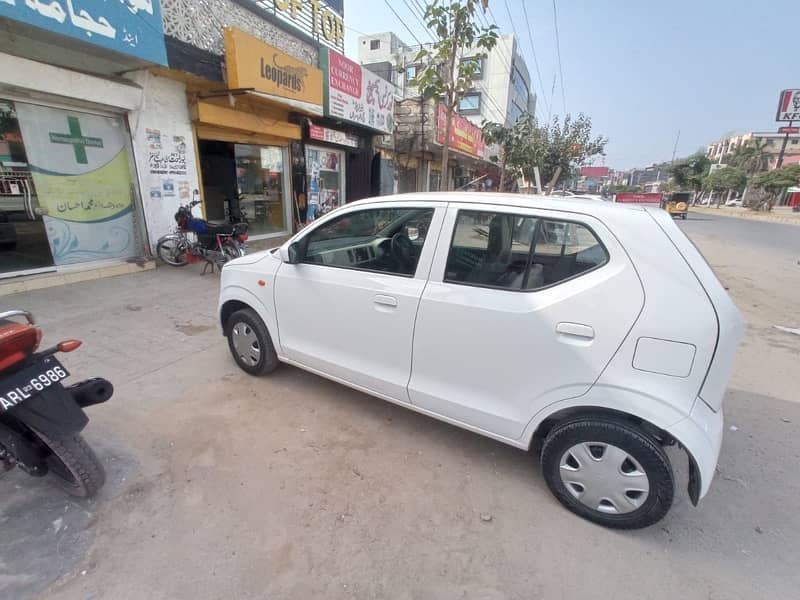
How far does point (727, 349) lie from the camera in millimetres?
1721

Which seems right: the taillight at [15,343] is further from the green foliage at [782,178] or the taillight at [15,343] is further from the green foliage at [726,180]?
the green foliage at [726,180]

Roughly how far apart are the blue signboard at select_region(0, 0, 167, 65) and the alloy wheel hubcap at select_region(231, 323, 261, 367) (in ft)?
14.3

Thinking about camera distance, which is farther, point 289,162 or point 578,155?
point 578,155

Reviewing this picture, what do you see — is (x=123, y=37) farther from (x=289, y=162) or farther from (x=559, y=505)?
(x=559, y=505)

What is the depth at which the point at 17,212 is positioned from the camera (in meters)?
5.57

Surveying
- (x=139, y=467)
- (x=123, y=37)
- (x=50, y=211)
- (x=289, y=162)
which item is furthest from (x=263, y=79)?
(x=139, y=467)

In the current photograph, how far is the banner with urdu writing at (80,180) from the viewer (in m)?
5.63

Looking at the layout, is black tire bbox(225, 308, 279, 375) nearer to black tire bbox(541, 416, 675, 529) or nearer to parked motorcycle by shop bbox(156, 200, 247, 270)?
black tire bbox(541, 416, 675, 529)

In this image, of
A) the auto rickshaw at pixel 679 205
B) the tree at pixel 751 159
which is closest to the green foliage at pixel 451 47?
the auto rickshaw at pixel 679 205

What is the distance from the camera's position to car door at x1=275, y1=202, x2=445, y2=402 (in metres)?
2.45

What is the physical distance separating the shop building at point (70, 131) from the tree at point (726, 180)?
205 feet

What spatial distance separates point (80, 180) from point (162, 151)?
1413 mm

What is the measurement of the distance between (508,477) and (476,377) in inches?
28.9

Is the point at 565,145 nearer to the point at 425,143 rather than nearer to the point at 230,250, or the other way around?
the point at 425,143
